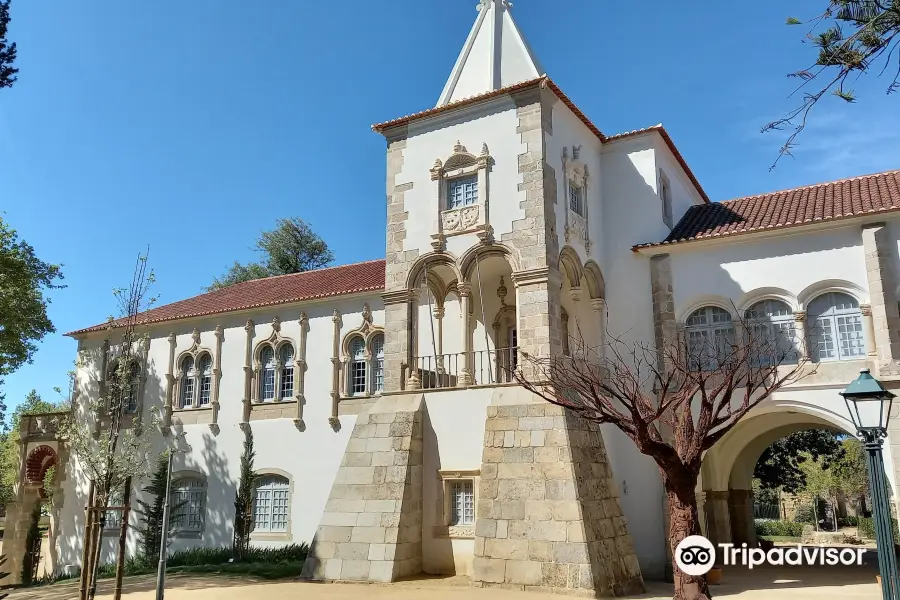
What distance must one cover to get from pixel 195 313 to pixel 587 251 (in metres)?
11.9

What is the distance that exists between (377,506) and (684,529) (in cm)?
620

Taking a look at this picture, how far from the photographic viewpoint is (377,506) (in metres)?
13.3

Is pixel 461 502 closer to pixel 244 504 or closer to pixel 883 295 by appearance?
pixel 244 504

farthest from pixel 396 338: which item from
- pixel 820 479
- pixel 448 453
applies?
pixel 820 479

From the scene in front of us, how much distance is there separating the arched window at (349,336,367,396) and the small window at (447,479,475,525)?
5425 millimetres

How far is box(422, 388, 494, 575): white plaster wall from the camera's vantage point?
13.3 m

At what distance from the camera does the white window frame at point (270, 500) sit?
1856 centimetres

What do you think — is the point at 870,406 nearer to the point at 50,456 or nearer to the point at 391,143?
the point at 391,143

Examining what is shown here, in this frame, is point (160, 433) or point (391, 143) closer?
point (391, 143)

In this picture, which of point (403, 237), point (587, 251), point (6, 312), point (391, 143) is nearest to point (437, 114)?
point (391, 143)

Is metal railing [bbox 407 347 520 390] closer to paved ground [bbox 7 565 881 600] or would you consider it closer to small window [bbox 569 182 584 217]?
small window [bbox 569 182 584 217]

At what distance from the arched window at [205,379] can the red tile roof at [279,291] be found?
4.32 feet

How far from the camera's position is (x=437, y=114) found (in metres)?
15.7

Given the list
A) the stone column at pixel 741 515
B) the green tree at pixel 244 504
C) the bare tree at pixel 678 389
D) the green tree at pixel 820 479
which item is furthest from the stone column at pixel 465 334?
the green tree at pixel 820 479
